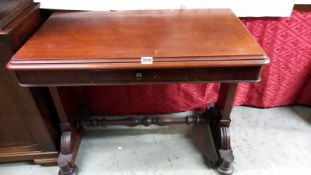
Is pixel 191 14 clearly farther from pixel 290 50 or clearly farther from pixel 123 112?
pixel 123 112

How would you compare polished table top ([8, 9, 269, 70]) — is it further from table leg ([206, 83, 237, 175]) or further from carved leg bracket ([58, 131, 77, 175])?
carved leg bracket ([58, 131, 77, 175])

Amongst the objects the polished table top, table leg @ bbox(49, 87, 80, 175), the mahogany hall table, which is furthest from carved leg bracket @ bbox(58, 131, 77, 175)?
the polished table top

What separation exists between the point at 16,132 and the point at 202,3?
1092 mm

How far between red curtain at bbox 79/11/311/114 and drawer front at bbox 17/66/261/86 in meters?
0.54

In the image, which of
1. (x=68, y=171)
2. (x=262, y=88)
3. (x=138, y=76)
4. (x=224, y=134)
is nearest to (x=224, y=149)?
(x=224, y=134)

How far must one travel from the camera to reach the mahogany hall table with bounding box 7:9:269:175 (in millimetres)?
814

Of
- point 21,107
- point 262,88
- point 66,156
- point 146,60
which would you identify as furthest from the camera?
point 262,88

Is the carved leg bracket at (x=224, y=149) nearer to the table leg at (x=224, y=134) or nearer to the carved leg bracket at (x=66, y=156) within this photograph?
the table leg at (x=224, y=134)

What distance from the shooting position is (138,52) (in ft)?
2.77

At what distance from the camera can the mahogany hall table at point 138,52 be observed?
814 millimetres

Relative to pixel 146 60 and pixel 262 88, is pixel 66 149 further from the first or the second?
pixel 262 88

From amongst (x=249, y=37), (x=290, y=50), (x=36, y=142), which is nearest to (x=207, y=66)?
Result: (x=249, y=37)

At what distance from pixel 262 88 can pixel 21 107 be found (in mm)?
1351

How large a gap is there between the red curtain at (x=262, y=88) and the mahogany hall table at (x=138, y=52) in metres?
0.38
